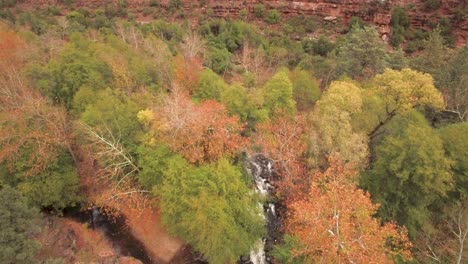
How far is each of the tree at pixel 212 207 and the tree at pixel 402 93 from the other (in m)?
11.8

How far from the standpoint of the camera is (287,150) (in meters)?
24.3

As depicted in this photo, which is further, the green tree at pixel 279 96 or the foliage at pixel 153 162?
the green tree at pixel 279 96

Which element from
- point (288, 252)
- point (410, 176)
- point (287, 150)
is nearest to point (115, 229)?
point (288, 252)

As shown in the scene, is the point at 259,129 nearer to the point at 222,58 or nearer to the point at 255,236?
the point at 255,236

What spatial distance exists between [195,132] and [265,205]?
8.59 meters

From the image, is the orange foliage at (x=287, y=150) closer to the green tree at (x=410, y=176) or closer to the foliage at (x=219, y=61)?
the green tree at (x=410, y=176)

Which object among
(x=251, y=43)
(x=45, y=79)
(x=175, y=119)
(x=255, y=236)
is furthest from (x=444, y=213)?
(x=251, y=43)

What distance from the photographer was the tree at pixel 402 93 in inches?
952

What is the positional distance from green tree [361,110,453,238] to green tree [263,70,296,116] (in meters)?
8.26

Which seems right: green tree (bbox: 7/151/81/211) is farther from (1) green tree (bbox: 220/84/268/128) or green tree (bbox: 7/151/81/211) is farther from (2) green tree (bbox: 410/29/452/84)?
(2) green tree (bbox: 410/29/452/84)

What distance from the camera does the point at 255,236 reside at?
21641 mm

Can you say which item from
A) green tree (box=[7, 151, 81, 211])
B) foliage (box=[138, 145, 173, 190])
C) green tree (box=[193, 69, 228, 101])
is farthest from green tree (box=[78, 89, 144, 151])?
green tree (box=[193, 69, 228, 101])

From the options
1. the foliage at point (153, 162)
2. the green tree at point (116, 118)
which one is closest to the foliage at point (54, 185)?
the green tree at point (116, 118)

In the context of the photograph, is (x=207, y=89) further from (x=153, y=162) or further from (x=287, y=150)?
(x=153, y=162)
